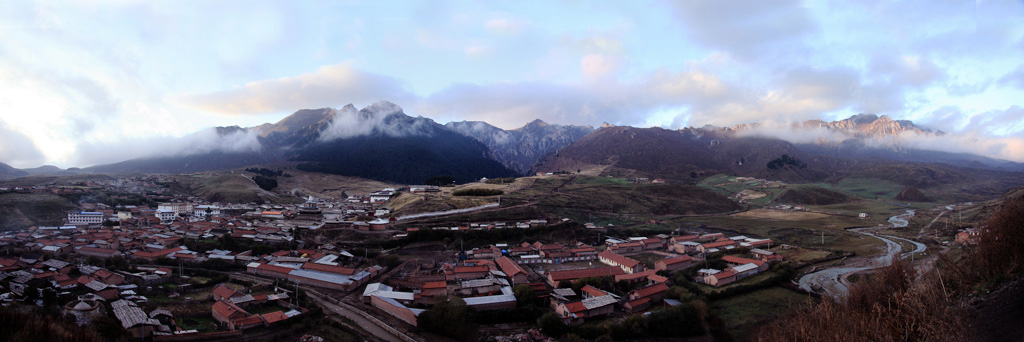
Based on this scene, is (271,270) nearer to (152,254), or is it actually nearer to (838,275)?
(152,254)

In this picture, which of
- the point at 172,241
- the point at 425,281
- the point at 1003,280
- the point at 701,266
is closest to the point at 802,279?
the point at 701,266

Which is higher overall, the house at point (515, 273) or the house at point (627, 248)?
the house at point (515, 273)

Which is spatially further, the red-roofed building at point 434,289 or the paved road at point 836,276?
the red-roofed building at point 434,289

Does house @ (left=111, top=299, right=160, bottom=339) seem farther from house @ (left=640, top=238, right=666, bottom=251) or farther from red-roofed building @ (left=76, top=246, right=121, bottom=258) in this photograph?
house @ (left=640, top=238, right=666, bottom=251)

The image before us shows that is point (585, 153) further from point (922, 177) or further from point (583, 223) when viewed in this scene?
point (583, 223)

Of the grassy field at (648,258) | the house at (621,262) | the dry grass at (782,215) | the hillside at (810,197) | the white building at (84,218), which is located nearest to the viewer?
the house at (621,262)

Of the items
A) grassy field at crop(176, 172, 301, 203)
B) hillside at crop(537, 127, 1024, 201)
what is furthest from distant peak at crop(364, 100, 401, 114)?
grassy field at crop(176, 172, 301, 203)

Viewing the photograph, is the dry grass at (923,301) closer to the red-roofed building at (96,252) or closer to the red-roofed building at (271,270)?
the red-roofed building at (271,270)

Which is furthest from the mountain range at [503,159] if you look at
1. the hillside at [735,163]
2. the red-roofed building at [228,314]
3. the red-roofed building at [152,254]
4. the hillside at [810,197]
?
the red-roofed building at [228,314]
